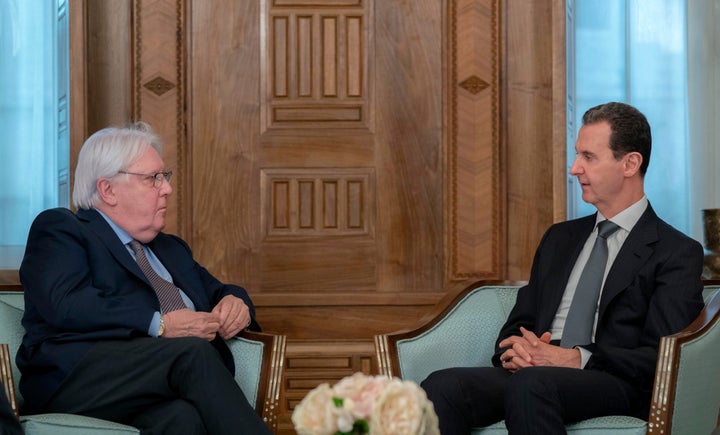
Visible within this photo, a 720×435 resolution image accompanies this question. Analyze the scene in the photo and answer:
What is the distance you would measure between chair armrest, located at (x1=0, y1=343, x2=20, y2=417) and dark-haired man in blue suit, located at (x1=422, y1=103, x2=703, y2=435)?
3.49 feet

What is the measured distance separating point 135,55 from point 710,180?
2.40m

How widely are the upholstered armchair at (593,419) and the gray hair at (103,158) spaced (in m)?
0.88

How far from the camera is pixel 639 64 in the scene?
14.8 ft

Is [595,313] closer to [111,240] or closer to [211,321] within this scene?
[211,321]

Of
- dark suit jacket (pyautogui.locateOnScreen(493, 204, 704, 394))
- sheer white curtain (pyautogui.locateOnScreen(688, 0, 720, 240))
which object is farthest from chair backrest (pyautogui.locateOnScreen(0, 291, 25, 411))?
sheer white curtain (pyautogui.locateOnScreen(688, 0, 720, 240))

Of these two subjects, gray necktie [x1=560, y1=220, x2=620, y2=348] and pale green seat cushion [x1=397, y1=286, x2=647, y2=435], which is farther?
pale green seat cushion [x1=397, y1=286, x2=647, y2=435]

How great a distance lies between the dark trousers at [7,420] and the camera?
8.07 ft

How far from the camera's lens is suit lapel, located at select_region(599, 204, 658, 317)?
293 centimetres

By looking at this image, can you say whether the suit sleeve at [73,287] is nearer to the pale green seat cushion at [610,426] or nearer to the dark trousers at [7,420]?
the dark trousers at [7,420]

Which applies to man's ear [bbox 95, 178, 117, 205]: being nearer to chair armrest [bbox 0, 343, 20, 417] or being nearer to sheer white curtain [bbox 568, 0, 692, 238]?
chair armrest [bbox 0, 343, 20, 417]

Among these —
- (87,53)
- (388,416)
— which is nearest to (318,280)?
(87,53)

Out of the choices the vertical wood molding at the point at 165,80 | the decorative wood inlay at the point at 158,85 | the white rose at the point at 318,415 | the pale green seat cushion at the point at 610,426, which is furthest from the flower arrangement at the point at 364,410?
the decorative wood inlay at the point at 158,85

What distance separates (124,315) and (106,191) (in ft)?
1.40

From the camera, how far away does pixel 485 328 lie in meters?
3.20
